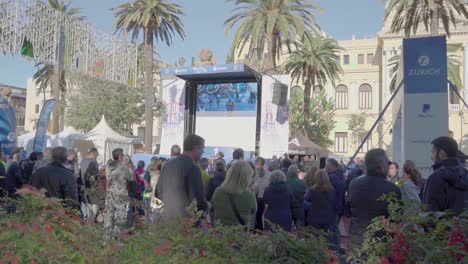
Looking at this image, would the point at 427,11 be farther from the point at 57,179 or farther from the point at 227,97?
the point at 57,179

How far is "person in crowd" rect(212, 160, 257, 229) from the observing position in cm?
511

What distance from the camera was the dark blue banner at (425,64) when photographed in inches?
406

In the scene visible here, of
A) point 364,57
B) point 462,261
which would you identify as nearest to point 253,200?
point 462,261

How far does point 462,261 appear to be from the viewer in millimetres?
1797

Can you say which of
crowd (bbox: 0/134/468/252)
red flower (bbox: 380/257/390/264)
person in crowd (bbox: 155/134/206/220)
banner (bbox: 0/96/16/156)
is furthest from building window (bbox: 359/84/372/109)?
red flower (bbox: 380/257/390/264)

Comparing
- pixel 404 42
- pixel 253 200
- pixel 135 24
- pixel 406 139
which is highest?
pixel 135 24

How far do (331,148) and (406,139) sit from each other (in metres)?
46.9

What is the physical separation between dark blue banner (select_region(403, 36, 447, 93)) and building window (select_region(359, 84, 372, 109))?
47.4m

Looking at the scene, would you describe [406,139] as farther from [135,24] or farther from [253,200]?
[135,24]

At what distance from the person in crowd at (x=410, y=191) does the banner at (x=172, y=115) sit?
55.1ft

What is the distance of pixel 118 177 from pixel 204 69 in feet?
48.9

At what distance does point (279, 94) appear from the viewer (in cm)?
2158

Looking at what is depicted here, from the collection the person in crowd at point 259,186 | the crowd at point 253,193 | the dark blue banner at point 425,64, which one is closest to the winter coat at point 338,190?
the crowd at point 253,193

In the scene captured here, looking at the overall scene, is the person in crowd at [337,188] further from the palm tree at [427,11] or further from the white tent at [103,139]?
the white tent at [103,139]
